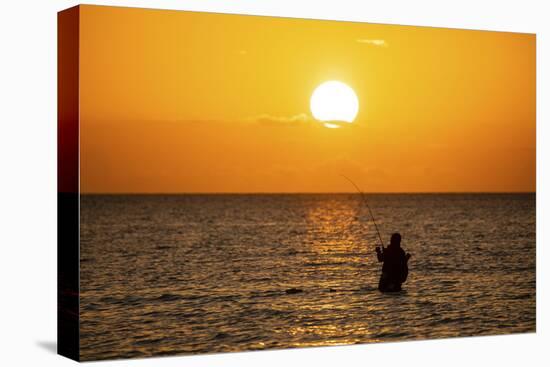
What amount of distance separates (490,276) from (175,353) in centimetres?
448

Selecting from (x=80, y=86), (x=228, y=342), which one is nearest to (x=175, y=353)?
(x=228, y=342)

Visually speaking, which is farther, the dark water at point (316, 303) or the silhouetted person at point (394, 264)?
the silhouetted person at point (394, 264)

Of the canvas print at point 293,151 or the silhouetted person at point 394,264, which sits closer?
the canvas print at point 293,151

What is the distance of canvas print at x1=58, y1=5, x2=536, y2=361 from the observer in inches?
450

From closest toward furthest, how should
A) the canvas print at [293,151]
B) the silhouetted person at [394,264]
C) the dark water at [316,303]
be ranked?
the canvas print at [293,151], the dark water at [316,303], the silhouetted person at [394,264]

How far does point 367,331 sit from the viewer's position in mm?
12734

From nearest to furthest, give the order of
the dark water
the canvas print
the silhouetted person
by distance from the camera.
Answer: the canvas print, the dark water, the silhouetted person

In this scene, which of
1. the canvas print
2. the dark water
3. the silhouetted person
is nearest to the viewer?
the canvas print

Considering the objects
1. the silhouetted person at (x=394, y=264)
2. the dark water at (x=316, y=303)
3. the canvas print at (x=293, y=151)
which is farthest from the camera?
the silhouetted person at (x=394, y=264)

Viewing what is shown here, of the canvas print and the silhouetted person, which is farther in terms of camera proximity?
the silhouetted person

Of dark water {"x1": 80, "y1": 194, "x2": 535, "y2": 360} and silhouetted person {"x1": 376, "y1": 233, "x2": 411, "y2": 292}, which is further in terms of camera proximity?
silhouetted person {"x1": 376, "y1": 233, "x2": 411, "y2": 292}

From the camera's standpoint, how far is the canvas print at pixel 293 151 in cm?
1142

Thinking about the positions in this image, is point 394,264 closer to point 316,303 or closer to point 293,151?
point 316,303

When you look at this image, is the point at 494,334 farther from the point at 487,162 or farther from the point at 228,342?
the point at 228,342
